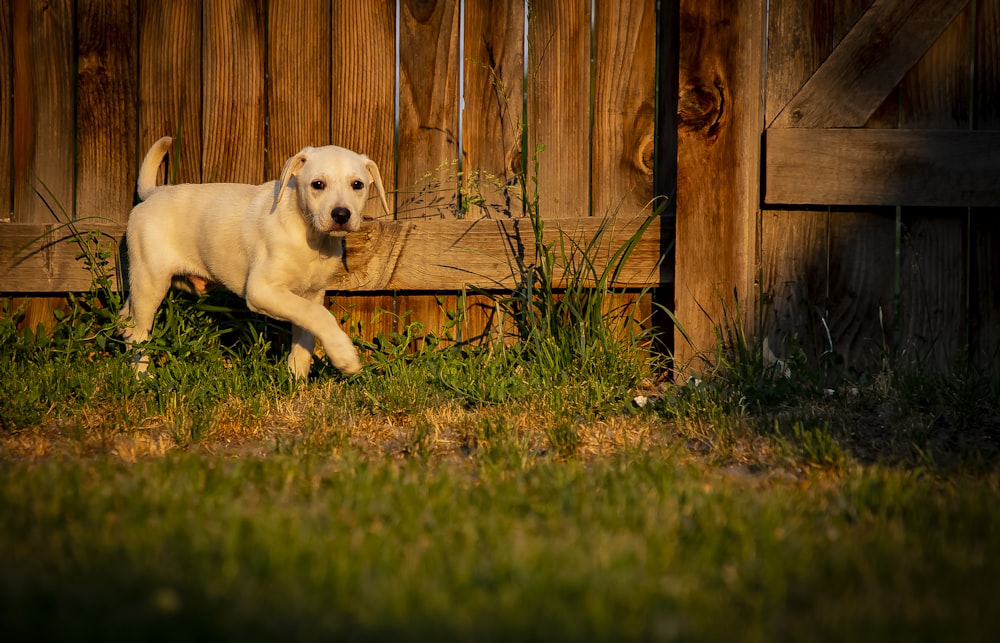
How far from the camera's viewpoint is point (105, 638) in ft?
5.19

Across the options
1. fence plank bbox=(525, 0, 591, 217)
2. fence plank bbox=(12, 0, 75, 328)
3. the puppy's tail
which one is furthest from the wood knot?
fence plank bbox=(12, 0, 75, 328)

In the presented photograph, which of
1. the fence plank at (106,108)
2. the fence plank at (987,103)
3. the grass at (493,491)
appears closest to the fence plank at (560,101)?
the grass at (493,491)

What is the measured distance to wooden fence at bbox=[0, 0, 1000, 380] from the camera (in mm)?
4445

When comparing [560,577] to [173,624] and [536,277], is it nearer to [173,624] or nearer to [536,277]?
[173,624]

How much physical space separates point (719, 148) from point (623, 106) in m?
0.64

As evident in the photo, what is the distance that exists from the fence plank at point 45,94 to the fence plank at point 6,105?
4 cm

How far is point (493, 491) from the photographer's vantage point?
8.54ft

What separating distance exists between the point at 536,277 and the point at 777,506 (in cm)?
248

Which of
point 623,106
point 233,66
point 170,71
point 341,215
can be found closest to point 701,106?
point 623,106

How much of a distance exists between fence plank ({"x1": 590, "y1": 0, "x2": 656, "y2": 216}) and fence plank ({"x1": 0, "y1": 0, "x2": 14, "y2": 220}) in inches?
126

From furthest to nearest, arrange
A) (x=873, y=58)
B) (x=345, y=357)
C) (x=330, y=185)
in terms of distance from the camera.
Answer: (x=873, y=58)
(x=330, y=185)
(x=345, y=357)

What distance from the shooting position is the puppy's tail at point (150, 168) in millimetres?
4730

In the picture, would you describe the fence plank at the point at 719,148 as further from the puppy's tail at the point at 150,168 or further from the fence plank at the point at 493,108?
the puppy's tail at the point at 150,168

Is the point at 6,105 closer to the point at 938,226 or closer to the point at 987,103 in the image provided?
the point at 938,226
